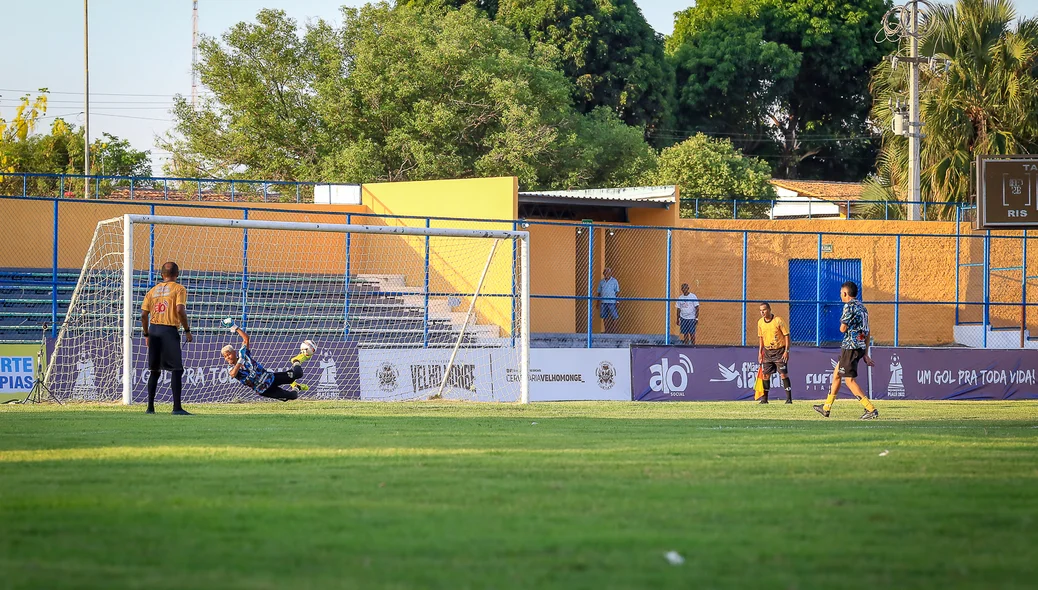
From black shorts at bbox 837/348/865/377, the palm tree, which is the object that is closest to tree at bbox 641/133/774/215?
the palm tree

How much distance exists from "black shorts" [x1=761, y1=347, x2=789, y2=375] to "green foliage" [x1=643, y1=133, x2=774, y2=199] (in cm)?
2160

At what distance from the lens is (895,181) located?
37.1 metres

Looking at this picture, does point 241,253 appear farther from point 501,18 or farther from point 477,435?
point 501,18

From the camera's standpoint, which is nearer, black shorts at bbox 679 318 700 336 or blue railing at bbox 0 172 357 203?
black shorts at bbox 679 318 700 336

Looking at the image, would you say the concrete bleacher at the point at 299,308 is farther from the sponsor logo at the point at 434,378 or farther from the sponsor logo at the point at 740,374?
the sponsor logo at the point at 740,374

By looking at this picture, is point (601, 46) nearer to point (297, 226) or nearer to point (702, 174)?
point (702, 174)

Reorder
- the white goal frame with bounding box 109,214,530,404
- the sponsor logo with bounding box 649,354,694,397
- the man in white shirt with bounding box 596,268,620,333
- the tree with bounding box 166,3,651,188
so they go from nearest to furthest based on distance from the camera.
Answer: the white goal frame with bounding box 109,214,530,404, the sponsor logo with bounding box 649,354,694,397, the man in white shirt with bounding box 596,268,620,333, the tree with bounding box 166,3,651,188

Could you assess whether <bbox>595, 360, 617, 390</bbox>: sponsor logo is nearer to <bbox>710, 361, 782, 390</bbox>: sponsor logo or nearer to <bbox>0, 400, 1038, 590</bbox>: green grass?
<bbox>710, 361, 782, 390</bbox>: sponsor logo

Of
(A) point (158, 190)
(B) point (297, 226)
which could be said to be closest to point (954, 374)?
(B) point (297, 226)

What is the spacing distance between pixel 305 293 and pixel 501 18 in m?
24.8

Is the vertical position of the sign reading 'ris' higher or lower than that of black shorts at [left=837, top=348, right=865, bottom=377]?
higher

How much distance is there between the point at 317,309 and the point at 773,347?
29.5ft

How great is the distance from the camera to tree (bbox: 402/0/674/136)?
45.3 m

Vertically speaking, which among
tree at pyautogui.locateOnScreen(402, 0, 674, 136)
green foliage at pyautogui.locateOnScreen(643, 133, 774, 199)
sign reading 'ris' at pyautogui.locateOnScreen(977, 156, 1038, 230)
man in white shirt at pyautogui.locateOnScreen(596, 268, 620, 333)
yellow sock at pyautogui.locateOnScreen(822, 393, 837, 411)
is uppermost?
tree at pyautogui.locateOnScreen(402, 0, 674, 136)
